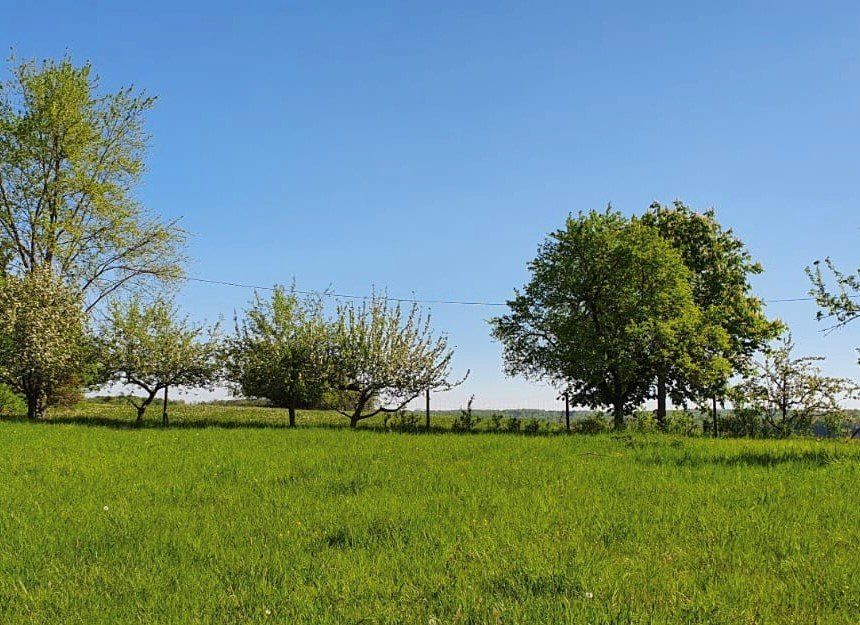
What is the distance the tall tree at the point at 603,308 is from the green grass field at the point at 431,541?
1283 centimetres

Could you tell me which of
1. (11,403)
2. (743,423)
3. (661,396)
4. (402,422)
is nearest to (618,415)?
(661,396)

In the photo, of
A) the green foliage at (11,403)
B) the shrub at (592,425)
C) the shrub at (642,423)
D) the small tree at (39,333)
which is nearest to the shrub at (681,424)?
the shrub at (642,423)

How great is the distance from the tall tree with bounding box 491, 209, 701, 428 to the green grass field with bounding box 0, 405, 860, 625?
12829 mm

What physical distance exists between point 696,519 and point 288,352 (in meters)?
23.8

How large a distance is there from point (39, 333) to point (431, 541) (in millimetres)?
27438


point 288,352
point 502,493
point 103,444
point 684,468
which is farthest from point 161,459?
point 288,352

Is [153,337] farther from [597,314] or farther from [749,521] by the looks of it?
[749,521]

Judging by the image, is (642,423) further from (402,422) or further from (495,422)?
(402,422)

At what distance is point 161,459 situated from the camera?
15.0 meters

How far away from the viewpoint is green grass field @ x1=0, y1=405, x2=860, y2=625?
570 cm

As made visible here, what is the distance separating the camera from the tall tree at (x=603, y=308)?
88.2 feet

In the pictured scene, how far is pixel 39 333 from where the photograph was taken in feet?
92.7

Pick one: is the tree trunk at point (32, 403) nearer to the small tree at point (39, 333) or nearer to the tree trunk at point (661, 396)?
the small tree at point (39, 333)

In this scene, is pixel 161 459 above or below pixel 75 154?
below
